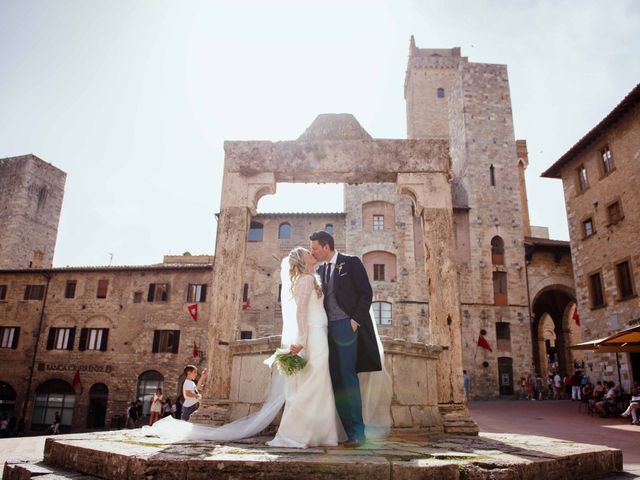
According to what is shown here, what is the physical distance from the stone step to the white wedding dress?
1.68 m

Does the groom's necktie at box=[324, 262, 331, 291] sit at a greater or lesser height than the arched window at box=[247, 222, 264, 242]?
lesser

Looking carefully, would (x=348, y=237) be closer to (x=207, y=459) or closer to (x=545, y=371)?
(x=545, y=371)

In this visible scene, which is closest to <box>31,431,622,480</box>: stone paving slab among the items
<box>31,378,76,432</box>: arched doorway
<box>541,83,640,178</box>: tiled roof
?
<box>541,83,640,178</box>: tiled roof

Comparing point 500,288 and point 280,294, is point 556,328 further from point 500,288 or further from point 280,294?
point 280,294

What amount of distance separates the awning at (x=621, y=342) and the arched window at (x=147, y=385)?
21.8 metres

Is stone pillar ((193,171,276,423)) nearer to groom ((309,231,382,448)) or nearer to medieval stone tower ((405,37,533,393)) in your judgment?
groom ((309,231,382,448))

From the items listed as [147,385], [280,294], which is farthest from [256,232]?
[147,385]

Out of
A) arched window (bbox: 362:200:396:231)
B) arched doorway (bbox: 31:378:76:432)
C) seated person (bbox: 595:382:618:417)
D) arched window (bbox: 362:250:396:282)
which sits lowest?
arched doorway (bbox: 31:378:76:432)

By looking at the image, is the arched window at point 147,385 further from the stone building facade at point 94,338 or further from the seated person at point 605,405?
the seated person at point 605,405

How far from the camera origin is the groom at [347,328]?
4.72 metres

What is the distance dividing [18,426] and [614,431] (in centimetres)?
2855

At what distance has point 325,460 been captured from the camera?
11.3 feet

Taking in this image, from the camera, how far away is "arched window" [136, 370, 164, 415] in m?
27.0

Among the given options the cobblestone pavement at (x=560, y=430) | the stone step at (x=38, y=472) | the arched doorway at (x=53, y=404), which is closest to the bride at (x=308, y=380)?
the stone step at (x=38, y=472)
